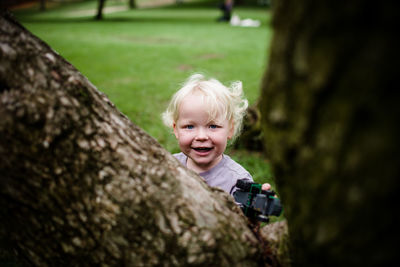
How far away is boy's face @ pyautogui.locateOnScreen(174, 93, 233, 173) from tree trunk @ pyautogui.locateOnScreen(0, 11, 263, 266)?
1.03 meters

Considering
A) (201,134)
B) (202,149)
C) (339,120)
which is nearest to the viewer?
(339,120)

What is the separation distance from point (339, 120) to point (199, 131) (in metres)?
1.64

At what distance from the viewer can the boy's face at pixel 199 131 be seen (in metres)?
2.43

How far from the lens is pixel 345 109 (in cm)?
82

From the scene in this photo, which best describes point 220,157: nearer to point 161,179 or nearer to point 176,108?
point 176,108

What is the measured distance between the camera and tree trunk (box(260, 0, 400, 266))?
2.44 ft

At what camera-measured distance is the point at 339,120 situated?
84 centimetres

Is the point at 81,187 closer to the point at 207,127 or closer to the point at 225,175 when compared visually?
the point at 207,127

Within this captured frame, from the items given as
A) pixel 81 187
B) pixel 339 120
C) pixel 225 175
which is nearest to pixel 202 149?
pixel 225 175

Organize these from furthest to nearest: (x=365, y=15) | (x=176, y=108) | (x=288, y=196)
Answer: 1. (x=176, y=108)
2. (x=288, y=196)
3. (x=365, y=15)

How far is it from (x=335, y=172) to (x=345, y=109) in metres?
0.19

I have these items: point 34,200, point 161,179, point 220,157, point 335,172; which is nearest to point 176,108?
point 220,157

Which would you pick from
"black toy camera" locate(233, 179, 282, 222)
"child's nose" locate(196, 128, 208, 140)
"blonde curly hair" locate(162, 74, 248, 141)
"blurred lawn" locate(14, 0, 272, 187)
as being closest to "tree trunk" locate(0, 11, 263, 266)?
"black toy camera" locate(233, 179, 282, 222)

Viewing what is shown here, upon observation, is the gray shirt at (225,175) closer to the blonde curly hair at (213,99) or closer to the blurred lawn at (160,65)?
the blonde curly hair at (213,99)
